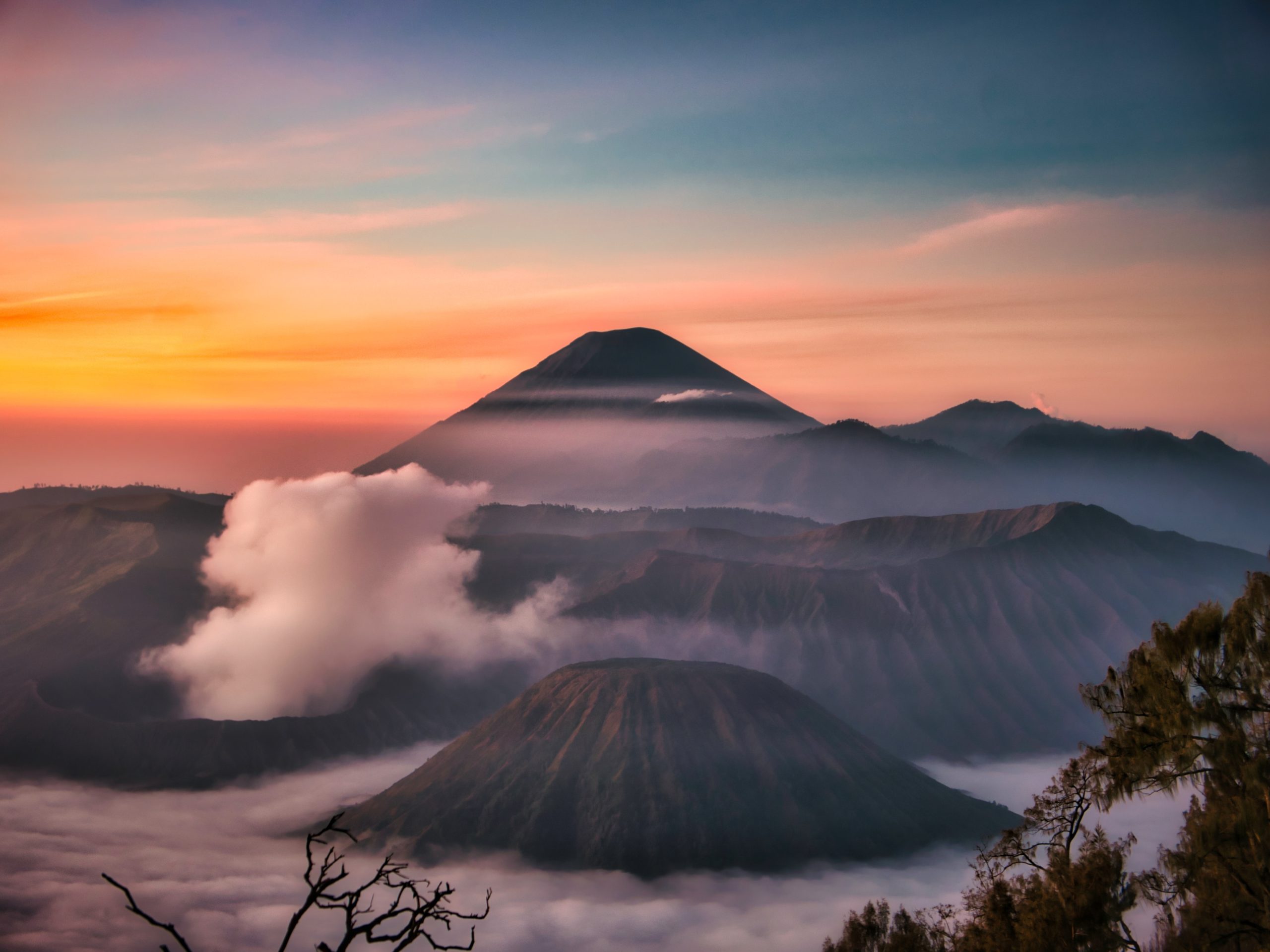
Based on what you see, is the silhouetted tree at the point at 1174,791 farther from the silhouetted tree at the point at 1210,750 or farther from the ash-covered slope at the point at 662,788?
A: the ash-covered slope at the point at 662,788

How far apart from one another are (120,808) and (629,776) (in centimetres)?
7986

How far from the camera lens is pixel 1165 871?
19547mm

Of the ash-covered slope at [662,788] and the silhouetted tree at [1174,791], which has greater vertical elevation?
the silhouetted tree at [1174,791]

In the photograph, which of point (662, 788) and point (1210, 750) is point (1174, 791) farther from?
point (662, 788)

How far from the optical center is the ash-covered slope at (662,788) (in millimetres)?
126250

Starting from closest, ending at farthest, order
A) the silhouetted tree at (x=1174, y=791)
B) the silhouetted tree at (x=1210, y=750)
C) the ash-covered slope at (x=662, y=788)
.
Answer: the silhouetted tree at (x=1210, y=750)
the silhouetted tree at (x=1174, y=791)
the ash-covered slope at (x=662, y=788)

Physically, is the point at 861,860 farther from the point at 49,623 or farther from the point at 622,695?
the point at 49,623

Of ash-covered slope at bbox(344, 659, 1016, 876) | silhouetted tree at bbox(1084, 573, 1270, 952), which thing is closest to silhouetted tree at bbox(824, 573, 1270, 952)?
silhouetted tree at bbox(1084, 573, 1270, 952)

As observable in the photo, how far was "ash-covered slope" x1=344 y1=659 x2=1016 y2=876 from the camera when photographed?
414ft

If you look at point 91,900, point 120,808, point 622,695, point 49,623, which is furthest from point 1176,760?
point 49,623

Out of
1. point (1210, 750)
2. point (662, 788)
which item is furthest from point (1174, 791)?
point (662, 788)

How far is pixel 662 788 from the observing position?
129 meters


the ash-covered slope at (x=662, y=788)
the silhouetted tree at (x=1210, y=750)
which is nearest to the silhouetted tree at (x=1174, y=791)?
the silhouetted tree at (x=1210, y=750)

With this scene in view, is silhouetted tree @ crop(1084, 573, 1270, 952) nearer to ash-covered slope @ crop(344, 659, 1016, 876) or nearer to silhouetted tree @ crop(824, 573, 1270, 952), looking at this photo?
silhouetted tree @ crop(824, 573, 1270, 952)
